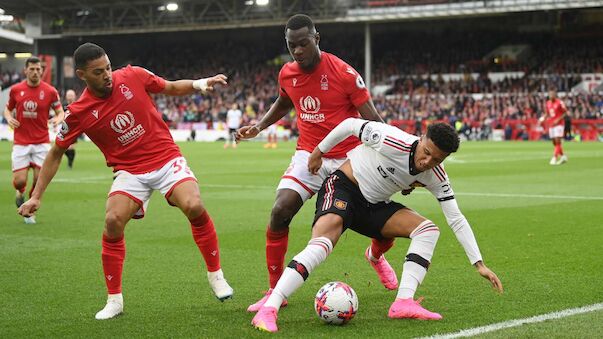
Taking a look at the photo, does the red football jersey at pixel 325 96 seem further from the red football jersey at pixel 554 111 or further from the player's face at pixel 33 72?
the red football jersey at pixel 554 111

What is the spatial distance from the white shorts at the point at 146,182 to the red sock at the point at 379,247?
1.66 metres

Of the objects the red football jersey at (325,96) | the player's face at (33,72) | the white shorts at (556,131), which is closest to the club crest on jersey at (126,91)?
the red football jersey at (325,96)

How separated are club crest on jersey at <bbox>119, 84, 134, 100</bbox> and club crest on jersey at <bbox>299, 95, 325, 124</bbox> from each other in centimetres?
143

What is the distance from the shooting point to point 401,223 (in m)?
6.77

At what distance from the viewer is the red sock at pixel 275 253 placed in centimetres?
736

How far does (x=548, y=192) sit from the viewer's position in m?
16.7

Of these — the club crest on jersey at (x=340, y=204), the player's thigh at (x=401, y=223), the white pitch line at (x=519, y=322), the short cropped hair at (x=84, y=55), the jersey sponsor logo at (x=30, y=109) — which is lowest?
the white pitch line at (x=519, y=322)

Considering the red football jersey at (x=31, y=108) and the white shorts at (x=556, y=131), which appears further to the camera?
the white shorts at (x=556, y=131)

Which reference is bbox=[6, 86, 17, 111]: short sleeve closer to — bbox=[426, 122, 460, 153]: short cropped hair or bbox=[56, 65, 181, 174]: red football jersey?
bbox=[56, 65, 181, 174]: red football jersey

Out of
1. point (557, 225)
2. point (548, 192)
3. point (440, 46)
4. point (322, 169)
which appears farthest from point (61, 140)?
point (440, 46)

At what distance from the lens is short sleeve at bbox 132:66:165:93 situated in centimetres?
737

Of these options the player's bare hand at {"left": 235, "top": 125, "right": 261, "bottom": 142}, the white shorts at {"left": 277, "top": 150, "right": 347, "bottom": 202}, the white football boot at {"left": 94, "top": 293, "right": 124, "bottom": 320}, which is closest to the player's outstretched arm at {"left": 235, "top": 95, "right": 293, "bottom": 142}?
the player's bare hand at {"left": 235, "top": 125, "right": 261, "bottom": 142}

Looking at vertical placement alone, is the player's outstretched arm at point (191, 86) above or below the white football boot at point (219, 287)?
above

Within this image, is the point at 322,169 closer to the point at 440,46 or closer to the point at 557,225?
the point at 557,225
